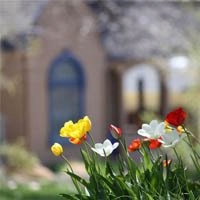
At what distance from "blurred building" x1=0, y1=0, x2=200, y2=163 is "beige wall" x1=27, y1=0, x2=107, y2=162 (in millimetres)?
23

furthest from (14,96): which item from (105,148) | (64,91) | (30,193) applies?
(105,148)

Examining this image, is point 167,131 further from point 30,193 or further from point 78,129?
point 30,193

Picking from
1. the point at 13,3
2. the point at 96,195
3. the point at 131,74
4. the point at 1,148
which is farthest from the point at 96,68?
the point at 96,195

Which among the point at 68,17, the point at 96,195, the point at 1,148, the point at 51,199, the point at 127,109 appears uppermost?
the point at 68,17

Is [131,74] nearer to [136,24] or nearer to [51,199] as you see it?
[136,24]

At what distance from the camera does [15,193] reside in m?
12.4

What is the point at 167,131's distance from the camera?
3674mm

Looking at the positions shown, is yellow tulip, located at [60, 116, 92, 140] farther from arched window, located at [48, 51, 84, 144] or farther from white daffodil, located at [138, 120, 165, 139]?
arched window, located at [48, 51, 84, 144]

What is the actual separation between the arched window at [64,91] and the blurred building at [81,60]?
24mm

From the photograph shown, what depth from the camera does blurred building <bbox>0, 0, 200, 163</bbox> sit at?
698 inches

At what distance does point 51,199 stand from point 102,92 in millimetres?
8406

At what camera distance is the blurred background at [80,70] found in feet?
56.2

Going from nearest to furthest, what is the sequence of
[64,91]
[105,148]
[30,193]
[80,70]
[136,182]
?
1. [136,182]
2. [105,148]
3. [30,193]
4. [64,91]
5. [80,70]

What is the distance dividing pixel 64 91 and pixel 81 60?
89cm
